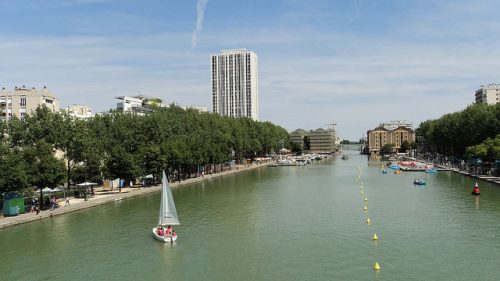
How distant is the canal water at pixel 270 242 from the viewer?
3441cm

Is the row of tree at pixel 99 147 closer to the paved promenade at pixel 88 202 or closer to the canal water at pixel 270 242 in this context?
the paved promenade at pixel 88 202

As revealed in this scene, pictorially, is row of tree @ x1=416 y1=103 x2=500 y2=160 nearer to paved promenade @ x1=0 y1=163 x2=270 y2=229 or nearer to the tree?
paved promenade @ x1=0 y1=163 x2=270 y2=229

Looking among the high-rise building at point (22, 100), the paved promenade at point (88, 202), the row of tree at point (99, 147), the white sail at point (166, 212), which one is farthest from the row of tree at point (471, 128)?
the high-rise building at point (22, 100)

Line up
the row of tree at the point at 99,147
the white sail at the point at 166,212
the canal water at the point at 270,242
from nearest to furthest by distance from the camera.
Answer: the canal water at the point at 270,242, the white sail at the point at 166,212, the row of tree at the point at 99,147

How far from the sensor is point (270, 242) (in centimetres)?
4306

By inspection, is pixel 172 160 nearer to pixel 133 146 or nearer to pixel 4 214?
pixel 133 146

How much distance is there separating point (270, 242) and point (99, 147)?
175 feet

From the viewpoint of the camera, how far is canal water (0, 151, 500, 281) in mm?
34406

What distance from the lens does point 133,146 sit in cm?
9944

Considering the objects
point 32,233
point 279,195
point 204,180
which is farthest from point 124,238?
point 204,180

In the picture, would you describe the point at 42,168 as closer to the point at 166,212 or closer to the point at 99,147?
the point at 166,212

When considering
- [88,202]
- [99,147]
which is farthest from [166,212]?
[99,147]

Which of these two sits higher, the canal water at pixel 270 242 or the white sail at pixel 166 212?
the white sail at pixel 166 212

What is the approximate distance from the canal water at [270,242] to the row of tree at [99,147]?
686cm
